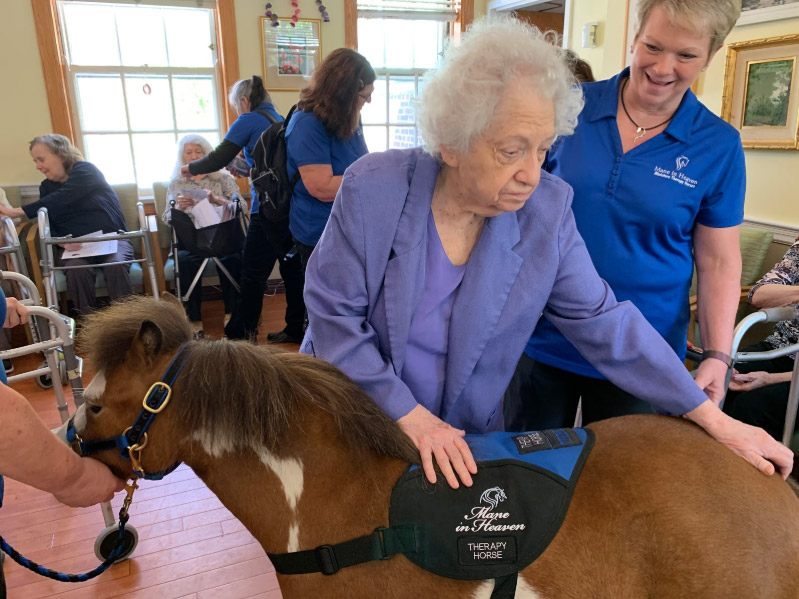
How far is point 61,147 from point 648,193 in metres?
4.48

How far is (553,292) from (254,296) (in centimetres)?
311

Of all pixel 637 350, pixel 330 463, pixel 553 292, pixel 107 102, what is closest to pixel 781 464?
pixel 637 350

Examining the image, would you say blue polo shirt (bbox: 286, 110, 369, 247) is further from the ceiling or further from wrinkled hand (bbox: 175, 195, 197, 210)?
the ceiling

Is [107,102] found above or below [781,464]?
above

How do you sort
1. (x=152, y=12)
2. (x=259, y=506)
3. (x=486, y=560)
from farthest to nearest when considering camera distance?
(x=152, y=12), (x=259, y=506), (x=486, y=560)

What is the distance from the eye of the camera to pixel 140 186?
5289mm

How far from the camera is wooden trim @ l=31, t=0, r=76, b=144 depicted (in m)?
4.60

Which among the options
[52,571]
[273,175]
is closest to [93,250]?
[273,175]

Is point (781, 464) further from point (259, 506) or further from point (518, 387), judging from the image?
point (259, 506)

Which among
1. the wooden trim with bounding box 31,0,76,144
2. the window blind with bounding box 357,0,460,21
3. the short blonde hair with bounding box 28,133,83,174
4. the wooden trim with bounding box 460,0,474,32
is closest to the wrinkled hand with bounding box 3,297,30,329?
the short blonde hair with bounding box 28,133,83,174

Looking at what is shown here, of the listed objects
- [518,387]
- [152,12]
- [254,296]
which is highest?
[152,12]

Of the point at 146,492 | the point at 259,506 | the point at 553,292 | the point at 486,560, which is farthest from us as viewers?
the point at 146,492

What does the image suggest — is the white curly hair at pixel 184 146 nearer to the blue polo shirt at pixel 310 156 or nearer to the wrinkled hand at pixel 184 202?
the wrinkled hand at pixel 184 202

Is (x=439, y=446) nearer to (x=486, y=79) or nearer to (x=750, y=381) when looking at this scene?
(x=486, y=79)
